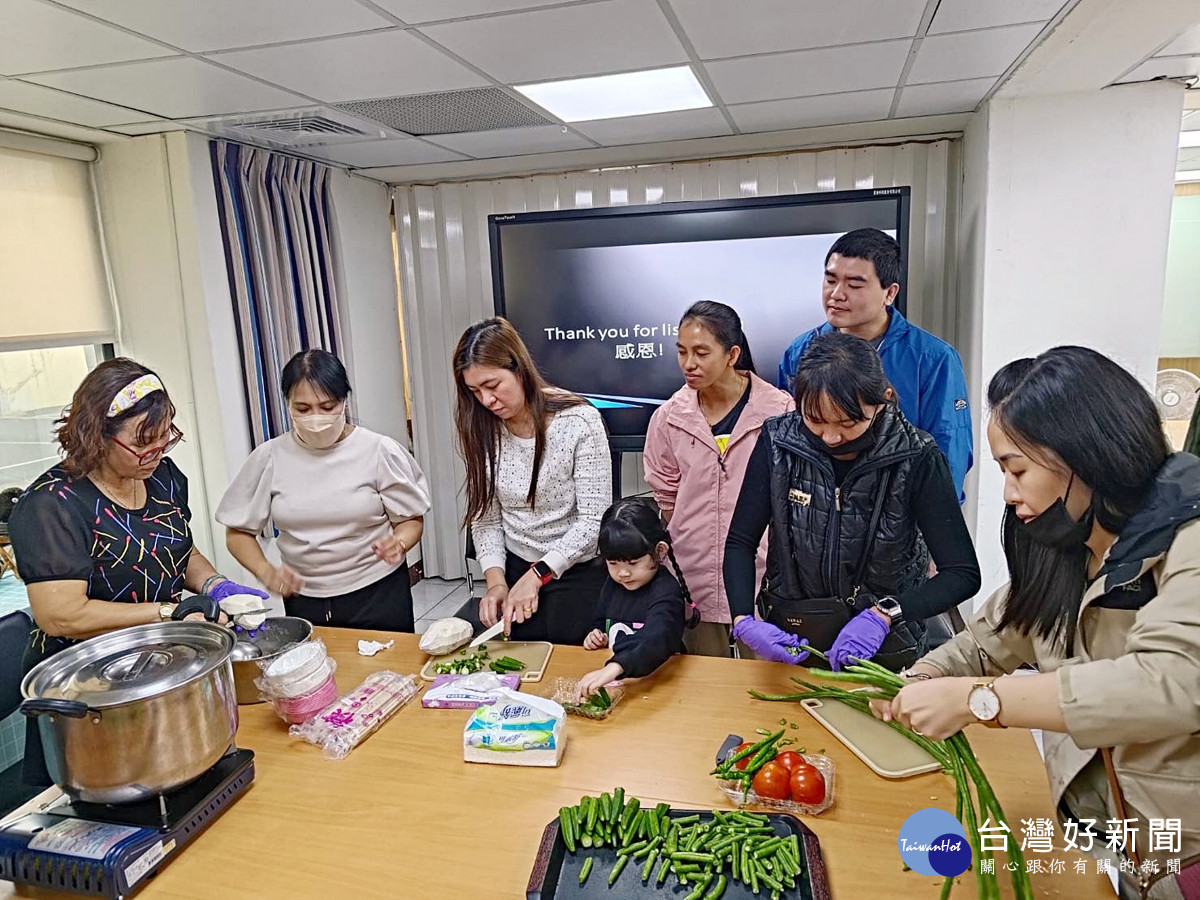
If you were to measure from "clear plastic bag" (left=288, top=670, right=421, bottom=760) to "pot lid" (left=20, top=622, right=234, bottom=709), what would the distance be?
10.7 inches

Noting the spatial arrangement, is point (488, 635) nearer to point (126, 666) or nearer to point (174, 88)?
point (126, 666)

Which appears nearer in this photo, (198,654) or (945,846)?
(945,846)

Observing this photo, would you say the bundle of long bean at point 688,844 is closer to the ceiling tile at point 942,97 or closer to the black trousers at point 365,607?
the black trousers at point 365,607

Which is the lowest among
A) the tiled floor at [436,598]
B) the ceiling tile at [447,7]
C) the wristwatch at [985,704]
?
the tiled floor at [436,598]

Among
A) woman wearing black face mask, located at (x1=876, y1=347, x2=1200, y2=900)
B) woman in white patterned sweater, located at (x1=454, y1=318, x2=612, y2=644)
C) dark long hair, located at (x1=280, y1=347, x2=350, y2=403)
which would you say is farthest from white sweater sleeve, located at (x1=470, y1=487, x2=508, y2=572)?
woman wearing black face mask, located at (x1=876, y1=347, x2=1200, y2=900)

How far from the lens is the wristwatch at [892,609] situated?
5.34ft

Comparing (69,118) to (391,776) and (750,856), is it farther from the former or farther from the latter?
(750,856)

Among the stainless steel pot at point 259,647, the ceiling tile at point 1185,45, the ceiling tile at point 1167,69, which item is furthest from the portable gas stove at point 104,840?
the ceiling tile at point 1167,69

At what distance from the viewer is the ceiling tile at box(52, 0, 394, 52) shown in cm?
178

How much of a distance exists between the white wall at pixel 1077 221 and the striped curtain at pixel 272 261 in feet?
9.52

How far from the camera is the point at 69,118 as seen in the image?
2674 millimetres

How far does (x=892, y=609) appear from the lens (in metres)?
1.64

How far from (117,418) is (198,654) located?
2.23 feet

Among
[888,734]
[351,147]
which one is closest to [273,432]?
[351,147]
